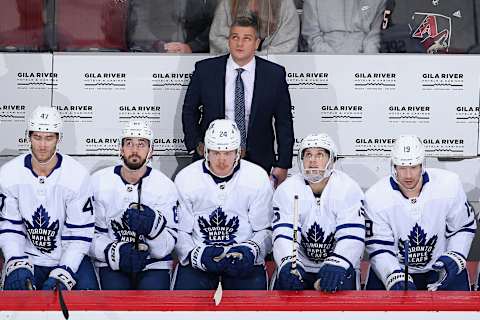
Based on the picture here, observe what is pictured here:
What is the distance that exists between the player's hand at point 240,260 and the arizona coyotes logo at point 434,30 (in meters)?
2.15

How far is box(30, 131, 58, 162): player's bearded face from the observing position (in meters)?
6.83

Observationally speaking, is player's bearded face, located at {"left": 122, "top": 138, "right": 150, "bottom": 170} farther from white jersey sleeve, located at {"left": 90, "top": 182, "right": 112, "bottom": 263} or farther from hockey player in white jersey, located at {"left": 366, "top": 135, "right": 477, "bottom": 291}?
hockey player in white jersey, located at {"left": 366, "top": 135, "right": 477, "bottom": 291}

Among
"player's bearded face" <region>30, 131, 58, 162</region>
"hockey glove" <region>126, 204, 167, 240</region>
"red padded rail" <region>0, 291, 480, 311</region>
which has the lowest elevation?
"red padded rail" <region>0, 291, 480, 311</region>

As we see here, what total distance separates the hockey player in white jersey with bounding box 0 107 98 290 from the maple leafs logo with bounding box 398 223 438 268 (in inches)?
65.3

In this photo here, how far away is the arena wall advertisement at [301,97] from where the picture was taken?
8180 mm

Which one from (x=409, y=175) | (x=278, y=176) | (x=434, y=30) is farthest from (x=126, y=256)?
(x=434, y=30)

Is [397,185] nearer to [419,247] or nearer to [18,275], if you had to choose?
[419,247]

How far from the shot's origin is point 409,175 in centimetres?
679

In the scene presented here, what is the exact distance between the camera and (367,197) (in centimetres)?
693

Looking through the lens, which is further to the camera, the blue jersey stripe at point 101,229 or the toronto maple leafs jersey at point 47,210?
the blue jersey stripe at point 101,229

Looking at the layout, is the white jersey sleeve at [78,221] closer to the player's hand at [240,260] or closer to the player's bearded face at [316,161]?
the player's hand at [240,260]

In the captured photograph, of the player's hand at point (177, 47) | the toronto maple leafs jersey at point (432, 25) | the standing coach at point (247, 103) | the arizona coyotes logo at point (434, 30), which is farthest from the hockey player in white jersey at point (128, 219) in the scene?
the arizona coyotes logo at point (434, 30)

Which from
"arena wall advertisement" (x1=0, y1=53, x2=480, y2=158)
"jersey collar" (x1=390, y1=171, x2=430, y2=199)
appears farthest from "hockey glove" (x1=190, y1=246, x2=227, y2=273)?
"arena wall advertisement" (x1=0, y1=53, x2=480, y2=158)

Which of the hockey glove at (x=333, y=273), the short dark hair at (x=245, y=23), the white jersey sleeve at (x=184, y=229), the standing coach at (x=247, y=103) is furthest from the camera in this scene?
the standing coach at (x=247, y=103)
